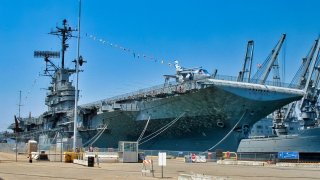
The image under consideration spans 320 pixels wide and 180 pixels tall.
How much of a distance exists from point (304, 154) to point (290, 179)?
26.9 m

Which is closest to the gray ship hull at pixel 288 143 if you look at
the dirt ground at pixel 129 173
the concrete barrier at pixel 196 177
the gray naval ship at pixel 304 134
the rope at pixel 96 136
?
the gray naval ship at pixel 304 134

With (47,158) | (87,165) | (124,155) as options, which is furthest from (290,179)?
(47,158)

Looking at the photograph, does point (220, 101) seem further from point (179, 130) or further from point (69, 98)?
point (69, 98)

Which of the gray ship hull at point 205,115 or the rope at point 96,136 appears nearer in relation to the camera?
the gray ship hull at point 205,115

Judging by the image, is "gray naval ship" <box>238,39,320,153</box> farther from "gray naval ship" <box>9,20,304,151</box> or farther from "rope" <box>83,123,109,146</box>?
"rope" <box>83,123,109,146</box>

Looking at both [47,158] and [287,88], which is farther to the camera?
[287,88]

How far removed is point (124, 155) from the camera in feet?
94.7

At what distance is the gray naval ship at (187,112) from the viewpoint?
121 ft

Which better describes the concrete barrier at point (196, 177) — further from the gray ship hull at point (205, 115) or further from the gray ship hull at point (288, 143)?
the gray ship hull at point (288, 143)

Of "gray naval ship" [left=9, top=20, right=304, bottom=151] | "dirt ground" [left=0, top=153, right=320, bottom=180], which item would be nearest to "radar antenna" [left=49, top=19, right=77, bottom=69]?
"gray naval ship" [left=9, top=20, right=304, bottom=151]

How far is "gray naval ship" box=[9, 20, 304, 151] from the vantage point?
121 ft

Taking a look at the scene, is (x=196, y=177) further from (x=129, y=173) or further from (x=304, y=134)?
(x=304, y=134)

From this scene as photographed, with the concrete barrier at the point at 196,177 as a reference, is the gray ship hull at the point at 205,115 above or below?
above

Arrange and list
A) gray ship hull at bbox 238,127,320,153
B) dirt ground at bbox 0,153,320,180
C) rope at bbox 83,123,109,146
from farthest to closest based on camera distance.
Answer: rope at bbox 83,123,109,146, gray ship hull at bbox 238,127,320,153, dirt ground at bbox 0,153,320,180
